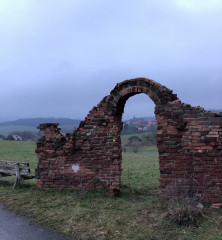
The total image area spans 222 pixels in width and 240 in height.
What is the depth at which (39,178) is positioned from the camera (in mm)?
8336

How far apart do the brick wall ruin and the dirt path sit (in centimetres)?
210

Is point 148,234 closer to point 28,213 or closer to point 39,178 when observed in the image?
point 28,213

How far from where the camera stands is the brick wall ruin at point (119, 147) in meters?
6.09

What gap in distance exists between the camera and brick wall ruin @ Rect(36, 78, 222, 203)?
6094 mm

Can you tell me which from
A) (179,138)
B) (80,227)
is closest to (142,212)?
(80,227)

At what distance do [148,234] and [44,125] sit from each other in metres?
5.14

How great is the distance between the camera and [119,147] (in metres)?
7.55

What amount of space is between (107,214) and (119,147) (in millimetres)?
2158

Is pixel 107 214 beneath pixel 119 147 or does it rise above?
beneath

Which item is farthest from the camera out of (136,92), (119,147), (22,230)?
(119,147)

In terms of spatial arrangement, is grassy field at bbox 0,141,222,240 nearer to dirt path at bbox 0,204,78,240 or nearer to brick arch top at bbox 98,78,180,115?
dirt path at bbox 0,204,78,240

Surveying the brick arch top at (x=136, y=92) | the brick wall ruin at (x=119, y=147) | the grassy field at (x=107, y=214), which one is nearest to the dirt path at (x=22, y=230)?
the grassy field at (x=107, y=214)

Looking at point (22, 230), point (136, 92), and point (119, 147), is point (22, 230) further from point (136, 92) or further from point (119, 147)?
point (136, 92)

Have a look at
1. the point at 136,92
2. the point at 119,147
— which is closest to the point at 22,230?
the point at 119,147
